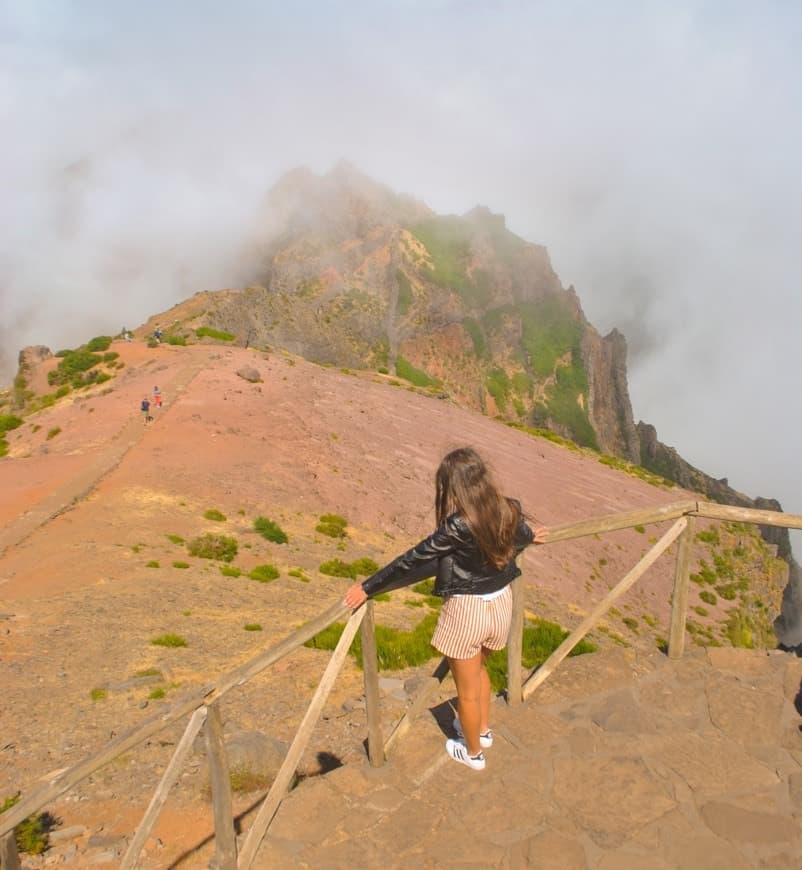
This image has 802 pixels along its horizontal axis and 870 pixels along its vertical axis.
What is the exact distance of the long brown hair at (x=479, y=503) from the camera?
516cm

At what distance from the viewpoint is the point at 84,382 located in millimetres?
41906

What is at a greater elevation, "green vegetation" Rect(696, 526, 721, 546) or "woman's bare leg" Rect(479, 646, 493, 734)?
"woman's bare leg" Rect(479, 646, 493, 734)

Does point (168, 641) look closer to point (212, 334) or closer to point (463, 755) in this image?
point (463, 755)

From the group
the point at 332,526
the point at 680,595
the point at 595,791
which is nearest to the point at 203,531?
the point at 332,526

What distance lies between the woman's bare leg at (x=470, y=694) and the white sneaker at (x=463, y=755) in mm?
A: 75

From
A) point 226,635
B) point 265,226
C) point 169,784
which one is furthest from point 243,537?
point 265,226

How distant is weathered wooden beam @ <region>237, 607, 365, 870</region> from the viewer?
4.81 m

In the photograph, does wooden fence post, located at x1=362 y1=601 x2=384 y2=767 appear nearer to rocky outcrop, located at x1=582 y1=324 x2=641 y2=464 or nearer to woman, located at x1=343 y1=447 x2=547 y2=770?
woman, located at x1=343 y1=447 x2=547 y2=770

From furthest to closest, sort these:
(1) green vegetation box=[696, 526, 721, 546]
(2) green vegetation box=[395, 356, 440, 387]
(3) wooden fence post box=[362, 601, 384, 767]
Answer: (2) green vegetation box=[395, 356, 440, 387] → (1) green vegetation box=[696, 526, 721, 546] → (3) wooden fence post box=[362, 601, 384, 767]

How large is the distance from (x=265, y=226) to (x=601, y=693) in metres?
135

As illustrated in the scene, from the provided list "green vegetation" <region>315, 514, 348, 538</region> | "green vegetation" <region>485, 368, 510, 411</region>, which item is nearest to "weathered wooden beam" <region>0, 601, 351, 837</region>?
"green vegetation" <region>315, 514, 348, 538</region>

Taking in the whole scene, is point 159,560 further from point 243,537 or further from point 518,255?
point 518,255

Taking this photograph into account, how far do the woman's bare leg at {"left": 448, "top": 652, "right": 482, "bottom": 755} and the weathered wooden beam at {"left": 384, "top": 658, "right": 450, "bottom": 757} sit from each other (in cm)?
73

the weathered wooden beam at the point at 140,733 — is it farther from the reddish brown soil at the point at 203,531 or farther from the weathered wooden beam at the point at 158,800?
the reddish brown soil at the point at 203,531
